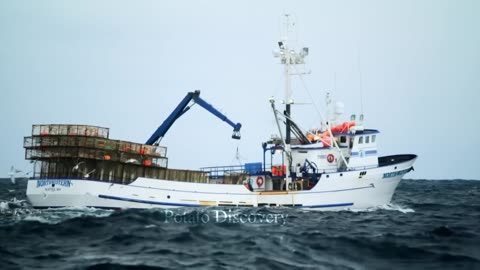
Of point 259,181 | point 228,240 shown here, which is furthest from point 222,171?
point 228,240

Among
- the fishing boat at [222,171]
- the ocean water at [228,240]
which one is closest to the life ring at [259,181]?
the fishing boat at [222,171]

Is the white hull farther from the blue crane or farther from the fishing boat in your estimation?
the blue crane

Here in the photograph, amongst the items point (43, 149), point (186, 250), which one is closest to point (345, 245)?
point (186, 250)

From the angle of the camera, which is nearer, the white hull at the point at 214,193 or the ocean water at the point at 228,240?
the ocean water at the point at 228,240

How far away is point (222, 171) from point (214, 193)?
342 cm

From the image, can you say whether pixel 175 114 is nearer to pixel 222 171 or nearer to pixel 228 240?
pixel 222 171

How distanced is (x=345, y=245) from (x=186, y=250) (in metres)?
6.15

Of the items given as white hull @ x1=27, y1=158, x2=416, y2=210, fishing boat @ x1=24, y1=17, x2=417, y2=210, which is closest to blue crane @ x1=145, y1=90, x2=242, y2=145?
fishing boat @ x1=24, y1=17, x2=417, y2=210

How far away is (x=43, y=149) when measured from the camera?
29.6 metres

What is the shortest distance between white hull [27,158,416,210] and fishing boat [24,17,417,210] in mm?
61

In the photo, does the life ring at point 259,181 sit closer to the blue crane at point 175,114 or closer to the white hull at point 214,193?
the white hull at point 214,193

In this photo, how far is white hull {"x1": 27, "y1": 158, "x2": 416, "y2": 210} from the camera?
1139 inches

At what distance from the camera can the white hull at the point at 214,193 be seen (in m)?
28.9

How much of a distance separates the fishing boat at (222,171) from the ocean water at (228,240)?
1.80 m
